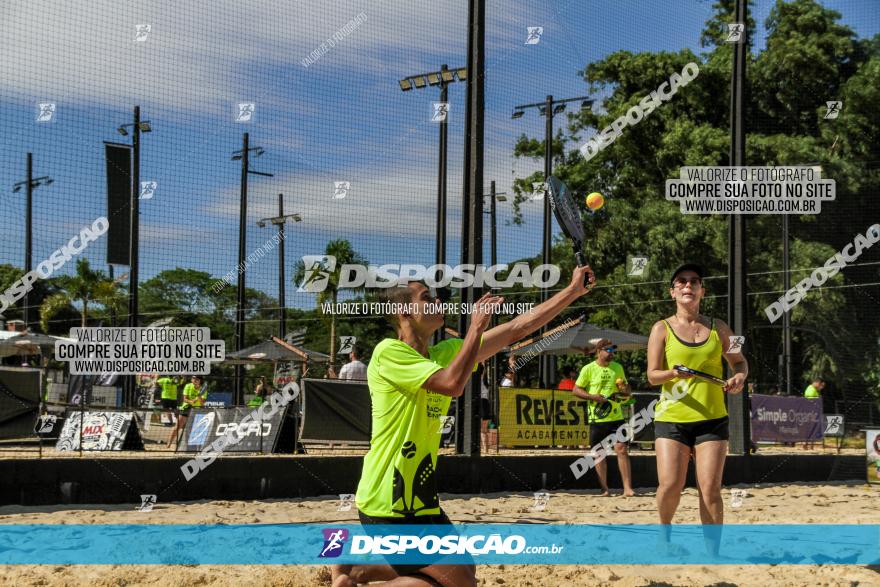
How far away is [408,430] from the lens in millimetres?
3809

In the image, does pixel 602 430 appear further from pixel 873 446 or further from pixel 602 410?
pixel 873 446

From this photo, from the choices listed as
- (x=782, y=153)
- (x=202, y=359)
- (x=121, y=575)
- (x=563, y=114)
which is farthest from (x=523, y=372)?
(x=121, y=575)

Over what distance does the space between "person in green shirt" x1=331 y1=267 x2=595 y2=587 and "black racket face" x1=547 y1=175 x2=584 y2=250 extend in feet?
2.67

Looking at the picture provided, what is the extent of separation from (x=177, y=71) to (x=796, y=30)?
26.6 metres

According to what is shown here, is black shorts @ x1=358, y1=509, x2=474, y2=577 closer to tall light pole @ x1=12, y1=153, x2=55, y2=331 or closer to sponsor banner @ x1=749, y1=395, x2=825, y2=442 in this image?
tall light pole @ x1=12, y1=153, x2=55, y2=331

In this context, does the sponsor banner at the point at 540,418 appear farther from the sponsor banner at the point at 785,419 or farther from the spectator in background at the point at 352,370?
the sponsor banner at the point at 785,419

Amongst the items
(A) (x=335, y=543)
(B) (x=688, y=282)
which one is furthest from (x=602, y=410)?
(A) (x=335, y=543)

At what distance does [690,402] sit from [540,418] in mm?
9557

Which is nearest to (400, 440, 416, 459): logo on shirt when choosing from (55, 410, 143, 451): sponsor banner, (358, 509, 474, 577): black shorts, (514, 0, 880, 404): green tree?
(358, 509, 474, 577): black shorts

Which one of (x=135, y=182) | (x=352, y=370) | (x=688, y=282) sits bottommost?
(x=352, y=370)

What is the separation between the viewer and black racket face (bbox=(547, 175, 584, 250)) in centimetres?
440

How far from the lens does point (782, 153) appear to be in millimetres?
28266

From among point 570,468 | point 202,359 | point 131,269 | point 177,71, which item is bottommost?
point 570,468

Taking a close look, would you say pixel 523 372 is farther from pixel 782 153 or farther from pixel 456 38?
pixel 456 38
